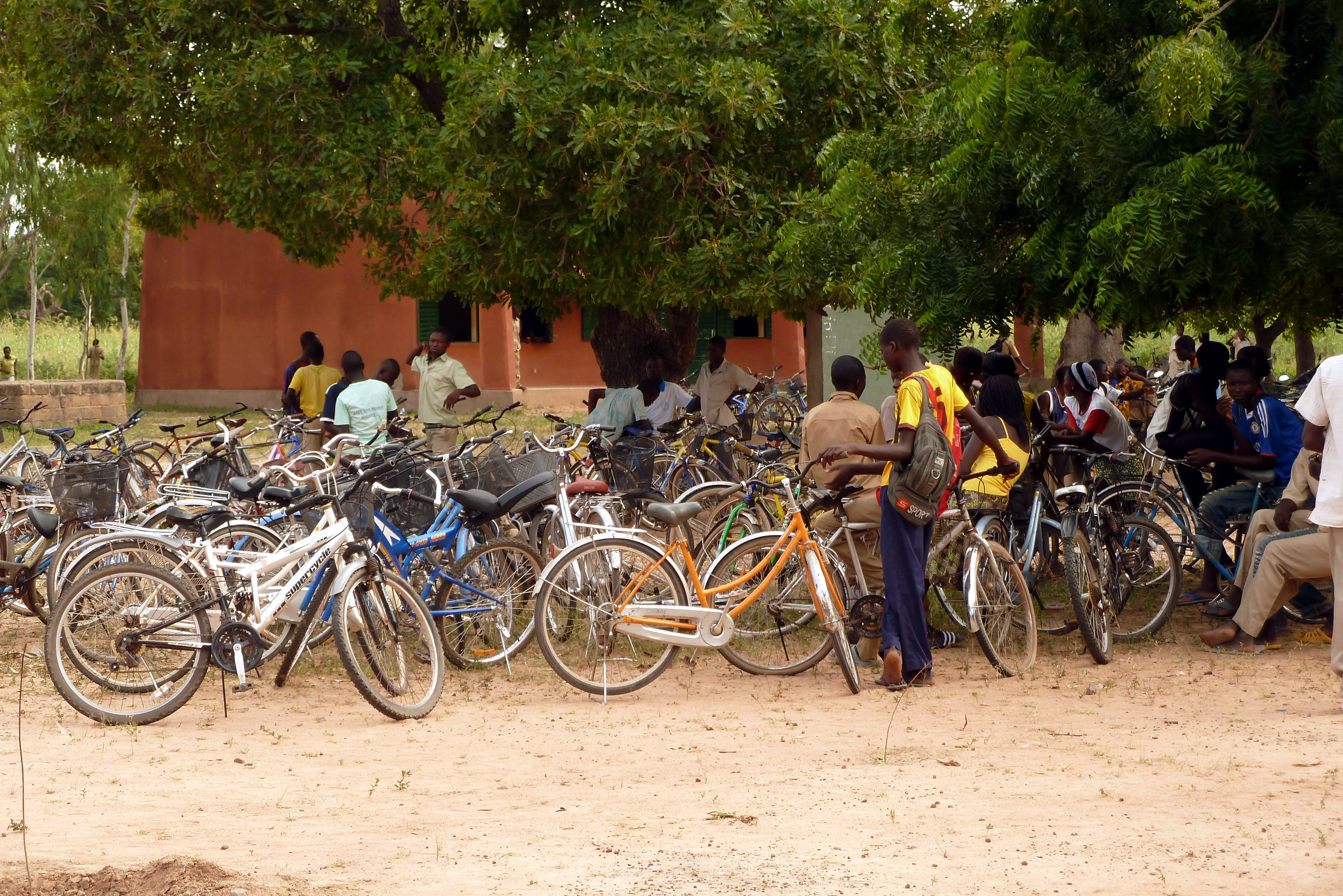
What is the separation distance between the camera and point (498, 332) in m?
24.2

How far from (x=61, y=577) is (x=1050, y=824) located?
509 centimetres

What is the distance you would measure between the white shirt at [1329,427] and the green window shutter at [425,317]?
19734 millimetres

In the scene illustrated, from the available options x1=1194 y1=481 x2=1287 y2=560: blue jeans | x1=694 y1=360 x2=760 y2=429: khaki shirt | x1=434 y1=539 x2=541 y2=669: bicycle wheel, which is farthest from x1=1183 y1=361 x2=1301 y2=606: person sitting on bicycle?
x1=694 y1=360 x2=760 y2=429: khaki shirt

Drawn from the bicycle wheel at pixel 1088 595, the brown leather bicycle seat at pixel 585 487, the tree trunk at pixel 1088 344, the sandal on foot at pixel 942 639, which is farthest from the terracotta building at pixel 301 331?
the bicycle wheel at pixel 1088 595

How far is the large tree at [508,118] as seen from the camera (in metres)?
10.2

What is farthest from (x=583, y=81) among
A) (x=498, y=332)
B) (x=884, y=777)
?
(x=498, y=332)

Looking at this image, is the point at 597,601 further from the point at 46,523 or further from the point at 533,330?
the point at 533,330

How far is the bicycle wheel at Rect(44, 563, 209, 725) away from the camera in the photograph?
20.4 feet

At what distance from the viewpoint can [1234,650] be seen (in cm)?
742

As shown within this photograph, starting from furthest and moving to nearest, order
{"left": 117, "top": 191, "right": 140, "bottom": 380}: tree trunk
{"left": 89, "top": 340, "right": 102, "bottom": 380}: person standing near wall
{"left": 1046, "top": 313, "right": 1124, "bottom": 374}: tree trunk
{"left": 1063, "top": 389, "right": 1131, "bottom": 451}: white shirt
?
{"left": 117, "top": 191, "right": 140, "bottom": 380}: tree trunk
{"left": 89, "top": 340, "right": 102, "bottom": 380}: person standing near wall
{"left": 1046, "top": 313, "right": 1124, "bottom": 374}: tree trunk
{"left": 1063, "top": 389, "right": 1131, "bottom": 451}: white shirt

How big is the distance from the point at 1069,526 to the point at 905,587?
3.47ft

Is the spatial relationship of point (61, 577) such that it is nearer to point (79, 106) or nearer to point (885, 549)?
point (885, 549)

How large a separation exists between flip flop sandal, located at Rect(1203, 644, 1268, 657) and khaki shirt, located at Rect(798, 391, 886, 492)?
2.11 m

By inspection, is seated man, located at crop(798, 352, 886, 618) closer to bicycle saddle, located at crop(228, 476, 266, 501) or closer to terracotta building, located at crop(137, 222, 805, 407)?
bicycle saddle, located at crop(228, 476, 266, 501)
